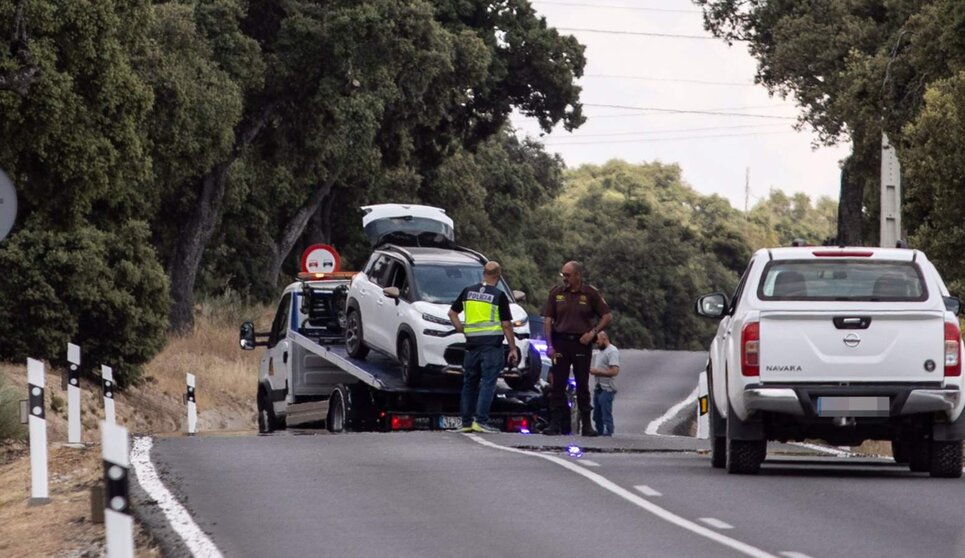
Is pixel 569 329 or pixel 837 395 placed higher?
pixel 569 329

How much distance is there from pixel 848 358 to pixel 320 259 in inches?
839

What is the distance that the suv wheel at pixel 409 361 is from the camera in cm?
2211

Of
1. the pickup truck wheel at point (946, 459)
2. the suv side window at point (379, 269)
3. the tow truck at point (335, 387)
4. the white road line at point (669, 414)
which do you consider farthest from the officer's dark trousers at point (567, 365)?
the white road line at point (669, 414)

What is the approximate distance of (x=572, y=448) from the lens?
58.2ft

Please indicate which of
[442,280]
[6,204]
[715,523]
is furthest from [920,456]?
[442,280]

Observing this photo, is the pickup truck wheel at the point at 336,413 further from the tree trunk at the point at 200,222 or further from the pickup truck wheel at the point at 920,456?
the tree trunk at the point at 200,222

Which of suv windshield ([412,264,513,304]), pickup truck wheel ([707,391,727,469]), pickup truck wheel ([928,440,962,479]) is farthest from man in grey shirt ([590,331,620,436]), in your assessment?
pickup truck wheel ([928,440,962,479])

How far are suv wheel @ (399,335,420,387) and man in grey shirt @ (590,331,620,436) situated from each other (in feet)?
12.4

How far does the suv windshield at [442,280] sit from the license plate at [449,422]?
4.56 feet

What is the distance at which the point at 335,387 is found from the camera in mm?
23516

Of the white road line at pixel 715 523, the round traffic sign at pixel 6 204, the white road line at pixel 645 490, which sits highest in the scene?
the round traffic sign at pixel 6 204

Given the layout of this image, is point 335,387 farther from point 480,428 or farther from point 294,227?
point 294,227

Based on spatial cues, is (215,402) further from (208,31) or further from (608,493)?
(608,493)

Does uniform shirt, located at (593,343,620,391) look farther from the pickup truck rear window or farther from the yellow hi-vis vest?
the pickup truck rear window
